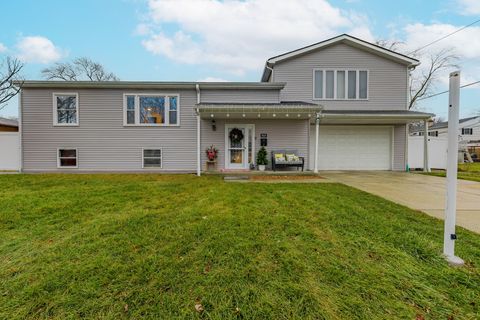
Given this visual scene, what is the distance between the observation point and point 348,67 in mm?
11641

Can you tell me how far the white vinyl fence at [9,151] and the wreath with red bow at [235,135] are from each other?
9719 millimetres

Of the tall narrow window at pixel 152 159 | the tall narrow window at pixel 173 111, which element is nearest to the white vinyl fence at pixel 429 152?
the tall narrow window at pixel 173 111

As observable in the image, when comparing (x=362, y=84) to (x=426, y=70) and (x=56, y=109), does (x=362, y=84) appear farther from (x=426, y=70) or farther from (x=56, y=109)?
(x=426, y=70)

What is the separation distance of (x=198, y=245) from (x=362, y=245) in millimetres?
2022

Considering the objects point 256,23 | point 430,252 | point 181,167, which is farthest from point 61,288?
point 256,23

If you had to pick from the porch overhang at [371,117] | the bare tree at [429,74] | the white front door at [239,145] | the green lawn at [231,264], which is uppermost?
the bare tree at [429,74]

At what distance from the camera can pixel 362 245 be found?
2867 millimetres

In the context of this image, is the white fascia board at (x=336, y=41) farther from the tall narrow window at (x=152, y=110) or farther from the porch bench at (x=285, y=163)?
the tall narrow window at (x=152, y=110)

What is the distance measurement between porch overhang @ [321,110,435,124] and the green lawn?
280 inches

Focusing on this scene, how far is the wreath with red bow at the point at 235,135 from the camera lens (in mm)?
10586

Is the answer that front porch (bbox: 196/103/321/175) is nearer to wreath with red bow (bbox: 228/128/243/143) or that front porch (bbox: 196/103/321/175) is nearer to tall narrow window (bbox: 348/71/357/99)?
→ wreath with red bow (bbox: 228/128/243/143)

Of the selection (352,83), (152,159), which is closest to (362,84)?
(352,83)

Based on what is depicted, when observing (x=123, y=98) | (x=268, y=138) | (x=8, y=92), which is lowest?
(x=268, y=138)

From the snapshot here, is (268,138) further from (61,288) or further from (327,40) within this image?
(61,288)
